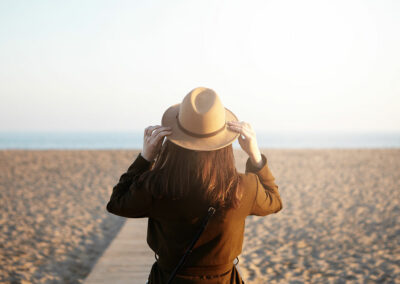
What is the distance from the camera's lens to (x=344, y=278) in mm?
4910

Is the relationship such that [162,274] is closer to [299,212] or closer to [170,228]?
[170,228]

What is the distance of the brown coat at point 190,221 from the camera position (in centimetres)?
140

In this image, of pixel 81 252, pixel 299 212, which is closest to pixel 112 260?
pixel 81 252

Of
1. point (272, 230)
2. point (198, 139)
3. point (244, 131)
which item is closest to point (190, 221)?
point (198, 139)

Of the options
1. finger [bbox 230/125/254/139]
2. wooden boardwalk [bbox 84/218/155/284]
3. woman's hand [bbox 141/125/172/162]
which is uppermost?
finger [bbox 230/125/254/139]

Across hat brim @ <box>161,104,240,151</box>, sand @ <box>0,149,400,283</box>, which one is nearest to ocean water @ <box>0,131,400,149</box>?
sand @ <box>0,149,400,283</box>

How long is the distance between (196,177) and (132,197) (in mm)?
275

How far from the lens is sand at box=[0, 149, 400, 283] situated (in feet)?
16.8

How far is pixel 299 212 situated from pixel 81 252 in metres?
5.28

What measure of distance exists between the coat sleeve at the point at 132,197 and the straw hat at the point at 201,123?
0.21 m

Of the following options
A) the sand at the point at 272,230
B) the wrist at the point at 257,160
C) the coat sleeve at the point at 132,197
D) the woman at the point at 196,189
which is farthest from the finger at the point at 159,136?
the sand at the point at 272,230

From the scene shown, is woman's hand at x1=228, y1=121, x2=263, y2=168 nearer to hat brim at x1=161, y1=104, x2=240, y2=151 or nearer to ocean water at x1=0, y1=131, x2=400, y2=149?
hat brim at x1=161, y1=104, x2=240, y2=151

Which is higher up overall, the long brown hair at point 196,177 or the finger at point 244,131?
the finger at point 244,131

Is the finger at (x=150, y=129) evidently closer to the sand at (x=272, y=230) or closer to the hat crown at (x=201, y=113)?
the hat crown at (x=201, y=113)
